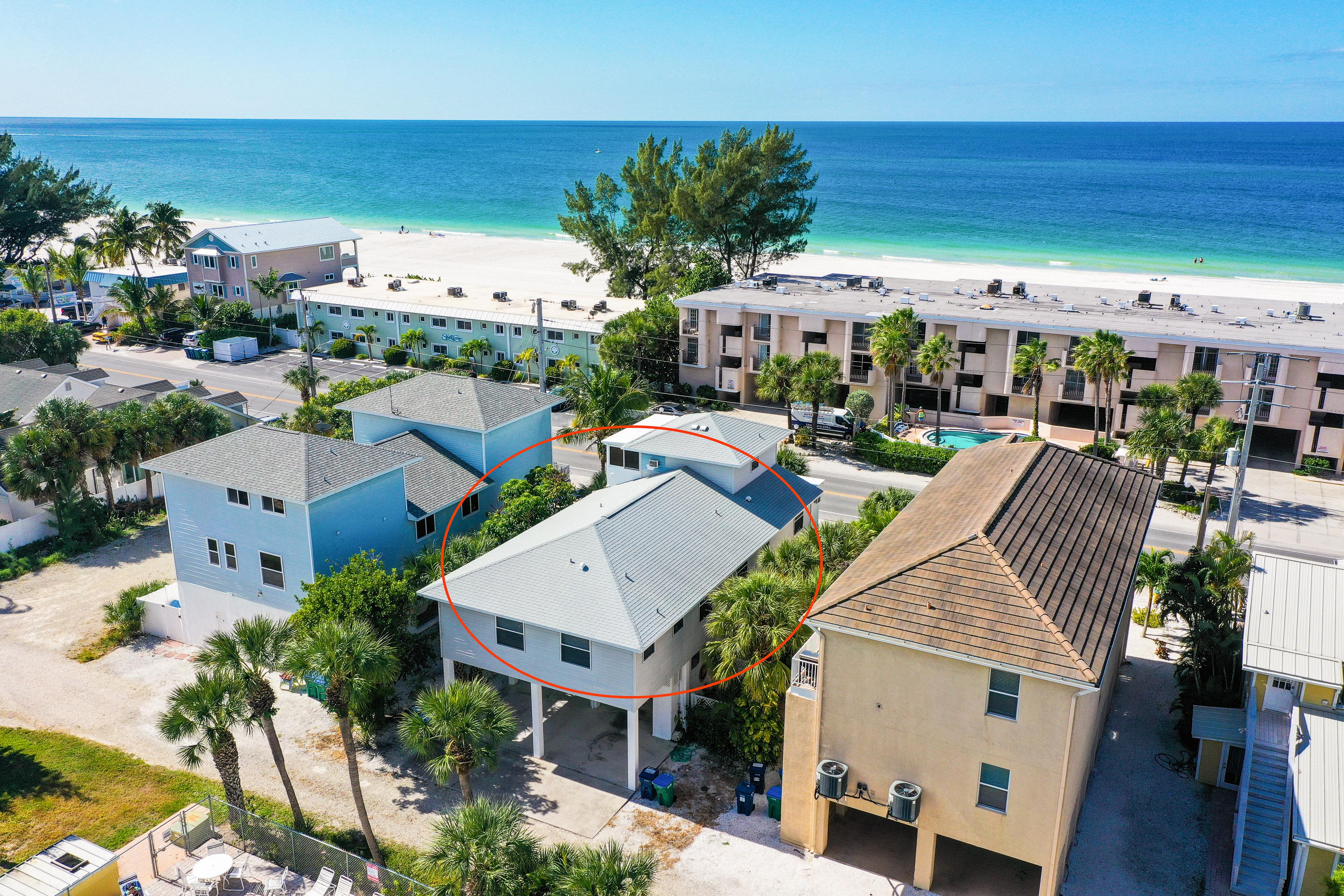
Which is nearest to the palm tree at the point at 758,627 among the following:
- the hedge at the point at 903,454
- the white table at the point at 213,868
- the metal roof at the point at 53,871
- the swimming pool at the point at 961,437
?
the white table at the point at 213,868

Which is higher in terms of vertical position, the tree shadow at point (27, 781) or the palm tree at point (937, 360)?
the palm tree at point (937, 360)

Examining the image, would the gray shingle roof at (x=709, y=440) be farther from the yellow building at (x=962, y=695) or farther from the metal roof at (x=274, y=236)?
the metal roof at (x=274, y=236)

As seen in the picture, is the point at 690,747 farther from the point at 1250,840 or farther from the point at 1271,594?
the point at 1271,594

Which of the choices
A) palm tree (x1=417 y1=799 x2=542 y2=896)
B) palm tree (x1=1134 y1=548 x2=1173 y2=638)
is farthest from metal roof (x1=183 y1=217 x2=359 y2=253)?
palm tree (x1=1134 y1=548 x2=1173 y2=638)

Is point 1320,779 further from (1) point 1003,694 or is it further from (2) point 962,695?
(2) point 962,695

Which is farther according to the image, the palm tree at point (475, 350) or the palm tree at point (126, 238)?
the palm tree at point (126, 238)

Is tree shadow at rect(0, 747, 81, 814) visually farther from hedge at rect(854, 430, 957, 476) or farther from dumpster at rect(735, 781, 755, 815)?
hedge at rect(854, 430, 957, 476)
